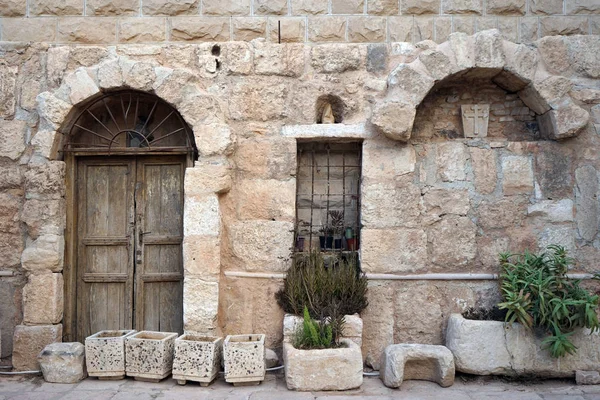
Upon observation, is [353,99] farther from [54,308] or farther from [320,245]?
[54,308]

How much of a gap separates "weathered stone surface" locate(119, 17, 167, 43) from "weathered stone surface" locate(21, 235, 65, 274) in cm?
188

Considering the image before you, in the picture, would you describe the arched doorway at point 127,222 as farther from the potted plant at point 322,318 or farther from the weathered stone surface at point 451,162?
the weathered stone surface at point 451,162

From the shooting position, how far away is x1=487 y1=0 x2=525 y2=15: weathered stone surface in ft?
16.5

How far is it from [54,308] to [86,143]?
1499mm

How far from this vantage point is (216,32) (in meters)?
5.12

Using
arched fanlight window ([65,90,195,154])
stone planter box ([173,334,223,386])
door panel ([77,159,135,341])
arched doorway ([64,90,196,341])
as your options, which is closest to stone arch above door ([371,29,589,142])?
arched fanlight window ([65,90,195,154])

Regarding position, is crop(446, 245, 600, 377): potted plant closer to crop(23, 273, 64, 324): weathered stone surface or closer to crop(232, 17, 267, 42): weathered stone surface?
crop(232, 17, 267, 42): weathered stone surface

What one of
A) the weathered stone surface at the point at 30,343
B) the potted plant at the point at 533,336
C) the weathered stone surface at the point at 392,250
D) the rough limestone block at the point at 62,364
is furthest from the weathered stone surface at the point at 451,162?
the weathered stone surface at the point at 30,343

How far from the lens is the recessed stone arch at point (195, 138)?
4.78m

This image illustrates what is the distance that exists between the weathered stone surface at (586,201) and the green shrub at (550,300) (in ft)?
1.25

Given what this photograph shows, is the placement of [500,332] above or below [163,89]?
below

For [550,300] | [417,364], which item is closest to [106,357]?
[417,364]

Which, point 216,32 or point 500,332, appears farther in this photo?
point 216,32

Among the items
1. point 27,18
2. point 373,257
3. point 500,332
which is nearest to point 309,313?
point 373,257
